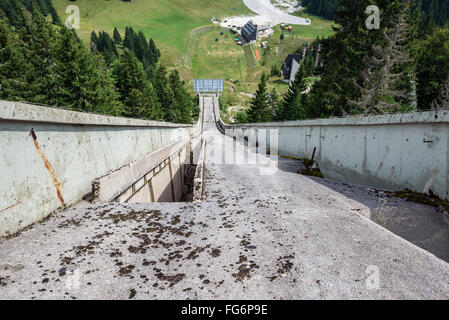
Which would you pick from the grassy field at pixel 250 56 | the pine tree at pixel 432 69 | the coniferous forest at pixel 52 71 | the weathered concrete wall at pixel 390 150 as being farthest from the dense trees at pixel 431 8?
the grassy field at pixel 250 56

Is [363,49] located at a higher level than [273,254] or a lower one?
higher

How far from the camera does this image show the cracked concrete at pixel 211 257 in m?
1.72

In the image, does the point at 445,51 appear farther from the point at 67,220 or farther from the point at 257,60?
the point at 257,60

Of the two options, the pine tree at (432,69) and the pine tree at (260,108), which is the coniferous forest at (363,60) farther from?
the pine tree at (260,108)

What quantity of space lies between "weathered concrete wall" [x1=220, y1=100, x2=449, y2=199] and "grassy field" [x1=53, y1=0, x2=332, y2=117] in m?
92.7

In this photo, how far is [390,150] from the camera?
15.2 ft

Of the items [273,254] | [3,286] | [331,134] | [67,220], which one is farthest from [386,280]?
[331,134]

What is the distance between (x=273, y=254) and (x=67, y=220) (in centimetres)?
267

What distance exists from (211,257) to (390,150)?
467cm

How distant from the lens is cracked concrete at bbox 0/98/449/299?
1722 millimetres

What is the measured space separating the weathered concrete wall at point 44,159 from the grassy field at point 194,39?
A: 9564cm

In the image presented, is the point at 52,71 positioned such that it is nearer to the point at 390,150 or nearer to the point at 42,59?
the point at 42,59

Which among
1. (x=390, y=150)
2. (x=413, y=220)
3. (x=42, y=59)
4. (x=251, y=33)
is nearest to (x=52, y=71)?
(x=42, y=59)
